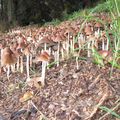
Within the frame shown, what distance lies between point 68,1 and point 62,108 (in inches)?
415

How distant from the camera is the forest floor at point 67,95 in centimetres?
278

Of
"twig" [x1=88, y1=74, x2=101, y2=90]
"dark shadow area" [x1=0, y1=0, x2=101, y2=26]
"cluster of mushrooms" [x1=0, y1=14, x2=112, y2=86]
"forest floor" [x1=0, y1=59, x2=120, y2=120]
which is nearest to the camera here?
"forest floor" [x1=0, y1=59, x2=120, y2=120]

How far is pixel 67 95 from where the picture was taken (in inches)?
118

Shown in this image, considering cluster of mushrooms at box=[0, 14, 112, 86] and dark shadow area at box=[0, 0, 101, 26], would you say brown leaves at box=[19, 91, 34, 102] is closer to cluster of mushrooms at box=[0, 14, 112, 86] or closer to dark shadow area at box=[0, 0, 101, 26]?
cluster of mushrooms at box=[0, 14, 112, 86]

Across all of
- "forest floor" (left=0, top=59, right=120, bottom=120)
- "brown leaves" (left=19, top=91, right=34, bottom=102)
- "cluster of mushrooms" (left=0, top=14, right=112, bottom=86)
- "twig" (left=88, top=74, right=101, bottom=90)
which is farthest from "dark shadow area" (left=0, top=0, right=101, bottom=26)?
"twig" (left=88, top=74, right=101, bottom=90)

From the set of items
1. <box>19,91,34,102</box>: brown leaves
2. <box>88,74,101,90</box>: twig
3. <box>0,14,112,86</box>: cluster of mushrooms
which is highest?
<box>0,14,112,86</box>: cluster of mushrooms

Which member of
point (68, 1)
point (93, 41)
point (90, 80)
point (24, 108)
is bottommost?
point (24, 108)

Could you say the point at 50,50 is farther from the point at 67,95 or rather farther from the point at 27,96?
the point at 67,95

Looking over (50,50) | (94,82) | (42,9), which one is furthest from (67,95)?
(42,9)

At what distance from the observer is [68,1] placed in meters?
13.2

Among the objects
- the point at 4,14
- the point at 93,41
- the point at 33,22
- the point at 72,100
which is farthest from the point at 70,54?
the point at 33,22

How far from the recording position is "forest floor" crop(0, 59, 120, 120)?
278cm

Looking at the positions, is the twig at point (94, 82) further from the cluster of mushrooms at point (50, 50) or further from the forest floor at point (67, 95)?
the cluster of mushrooms at point (50, 50)

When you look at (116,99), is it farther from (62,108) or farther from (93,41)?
(93,41)
